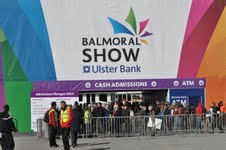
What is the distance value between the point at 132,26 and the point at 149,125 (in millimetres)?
10083

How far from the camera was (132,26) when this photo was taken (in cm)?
3312

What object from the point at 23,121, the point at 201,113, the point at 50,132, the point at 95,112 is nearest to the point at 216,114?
the point at 201,113

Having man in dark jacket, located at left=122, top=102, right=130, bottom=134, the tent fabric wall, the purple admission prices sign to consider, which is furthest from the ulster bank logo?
man in dark jacket, located at left=122, top=102, right=130, bottom=134

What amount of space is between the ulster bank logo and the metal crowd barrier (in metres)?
9.35

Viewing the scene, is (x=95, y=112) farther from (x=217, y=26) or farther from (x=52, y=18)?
(x=217, y=26)

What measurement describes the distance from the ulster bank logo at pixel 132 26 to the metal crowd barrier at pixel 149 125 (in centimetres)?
935

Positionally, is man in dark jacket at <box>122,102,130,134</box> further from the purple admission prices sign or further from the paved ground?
the purple admission prices sign

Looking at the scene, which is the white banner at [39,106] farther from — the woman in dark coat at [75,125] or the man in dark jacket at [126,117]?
the woman in dark coat at [75,125]

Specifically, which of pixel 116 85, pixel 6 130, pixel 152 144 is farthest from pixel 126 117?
pixel 6 130

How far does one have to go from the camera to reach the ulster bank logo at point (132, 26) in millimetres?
32969

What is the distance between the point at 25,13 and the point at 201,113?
12386 mm

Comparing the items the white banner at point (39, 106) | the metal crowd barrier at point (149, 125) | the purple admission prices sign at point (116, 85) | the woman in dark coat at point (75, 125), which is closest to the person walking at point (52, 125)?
the woman in dark coat at point (75, 125)

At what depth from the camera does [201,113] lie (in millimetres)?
25953

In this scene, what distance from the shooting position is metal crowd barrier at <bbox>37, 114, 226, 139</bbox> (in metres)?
24.4
